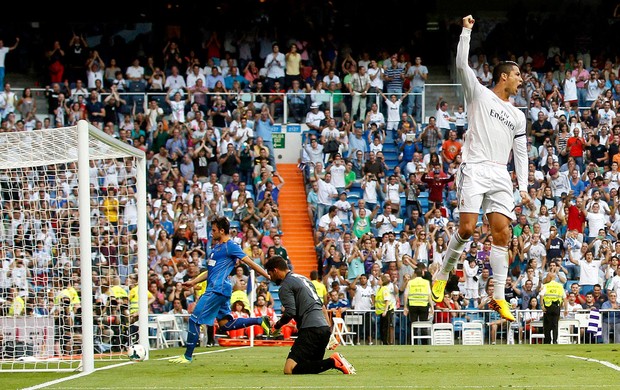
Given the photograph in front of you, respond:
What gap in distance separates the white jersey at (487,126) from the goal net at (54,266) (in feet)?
17.4

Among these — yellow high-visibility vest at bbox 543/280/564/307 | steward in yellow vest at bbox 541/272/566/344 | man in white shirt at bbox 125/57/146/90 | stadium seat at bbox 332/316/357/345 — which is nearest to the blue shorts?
stadium seat at bbox 332/316/357/345

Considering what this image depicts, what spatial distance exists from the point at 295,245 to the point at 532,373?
58.6 ft

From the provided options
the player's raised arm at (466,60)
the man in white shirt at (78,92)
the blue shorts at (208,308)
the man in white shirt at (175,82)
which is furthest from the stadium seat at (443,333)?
the player's raised arm at (466,60)

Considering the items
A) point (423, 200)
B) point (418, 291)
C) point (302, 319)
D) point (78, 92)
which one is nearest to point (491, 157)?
point (302, 319)

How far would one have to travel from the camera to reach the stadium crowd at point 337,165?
28641mm

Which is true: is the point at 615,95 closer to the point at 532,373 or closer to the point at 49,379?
the point at 532,373

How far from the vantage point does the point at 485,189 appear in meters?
13.7

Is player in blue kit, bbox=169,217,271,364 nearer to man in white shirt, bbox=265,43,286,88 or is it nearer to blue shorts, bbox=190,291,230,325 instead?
blue shorts, bbox=190,291,230,325

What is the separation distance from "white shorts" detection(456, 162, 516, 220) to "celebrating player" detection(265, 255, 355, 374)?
2.72 m

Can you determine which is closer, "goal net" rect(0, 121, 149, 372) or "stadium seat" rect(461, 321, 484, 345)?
"goal net" rect(0, 121, 149, 372)

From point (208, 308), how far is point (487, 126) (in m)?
6.24

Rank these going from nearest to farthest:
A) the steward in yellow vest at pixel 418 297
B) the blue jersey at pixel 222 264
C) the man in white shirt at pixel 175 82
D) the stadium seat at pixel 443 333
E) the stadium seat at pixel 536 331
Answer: the blue jersey at pixel 222 264
the stadium seat at pixel 443 333
the steward in yellow vest at pixel 418 297
the stadium seat at pixel 536 331
the man in white shirt at pixel 175 82

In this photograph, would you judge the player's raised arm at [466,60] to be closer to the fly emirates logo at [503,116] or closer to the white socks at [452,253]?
the fly emirates logo at [503,116]

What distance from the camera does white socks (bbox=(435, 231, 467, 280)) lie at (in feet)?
45.9
